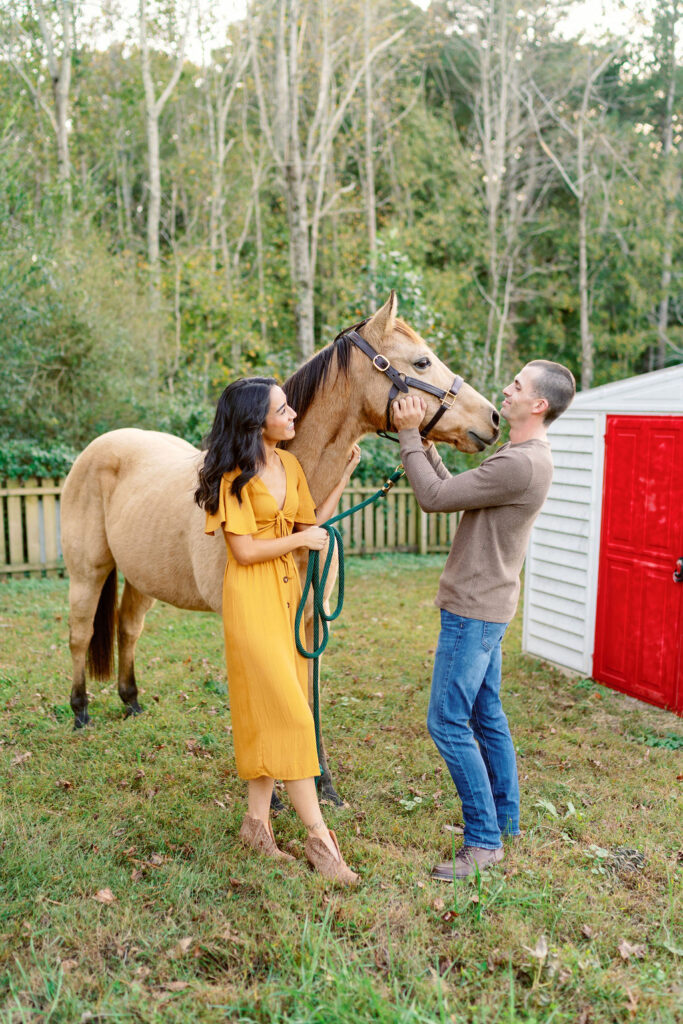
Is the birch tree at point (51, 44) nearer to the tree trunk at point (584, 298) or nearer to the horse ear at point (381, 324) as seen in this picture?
the horse ear at point (381, 324)

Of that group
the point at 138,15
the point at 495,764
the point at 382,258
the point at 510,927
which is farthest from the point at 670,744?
the point at 138,15

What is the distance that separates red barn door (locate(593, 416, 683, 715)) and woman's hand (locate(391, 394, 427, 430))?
2751 mm

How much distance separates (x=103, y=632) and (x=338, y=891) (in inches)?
98.1

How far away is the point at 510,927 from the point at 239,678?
4.35 feet

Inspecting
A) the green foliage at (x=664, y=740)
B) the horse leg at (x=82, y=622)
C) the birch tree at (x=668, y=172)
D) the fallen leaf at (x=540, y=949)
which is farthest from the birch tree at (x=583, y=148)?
the fallen leaf at (x=540, y=949)

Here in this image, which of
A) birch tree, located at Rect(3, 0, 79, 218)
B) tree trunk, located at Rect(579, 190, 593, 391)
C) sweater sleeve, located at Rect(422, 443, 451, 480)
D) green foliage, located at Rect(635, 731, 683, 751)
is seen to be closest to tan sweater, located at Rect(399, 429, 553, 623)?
sweater sleeve, located at Rect(422, 443, 451, 480)

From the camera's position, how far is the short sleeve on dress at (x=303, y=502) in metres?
3.04

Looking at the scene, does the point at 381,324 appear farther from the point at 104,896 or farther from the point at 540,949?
the point at 104,896

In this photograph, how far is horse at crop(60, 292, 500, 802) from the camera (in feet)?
9.82

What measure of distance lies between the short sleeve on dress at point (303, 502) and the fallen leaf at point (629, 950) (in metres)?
1.88

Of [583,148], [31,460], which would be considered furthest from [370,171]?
[31,460]

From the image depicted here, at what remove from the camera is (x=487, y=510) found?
2912mm

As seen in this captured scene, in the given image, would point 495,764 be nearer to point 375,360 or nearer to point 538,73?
point 375,360

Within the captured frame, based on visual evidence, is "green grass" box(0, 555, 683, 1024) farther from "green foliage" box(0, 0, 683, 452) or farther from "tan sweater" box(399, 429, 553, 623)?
"green foliage" box(0, 0, 683, 452)
